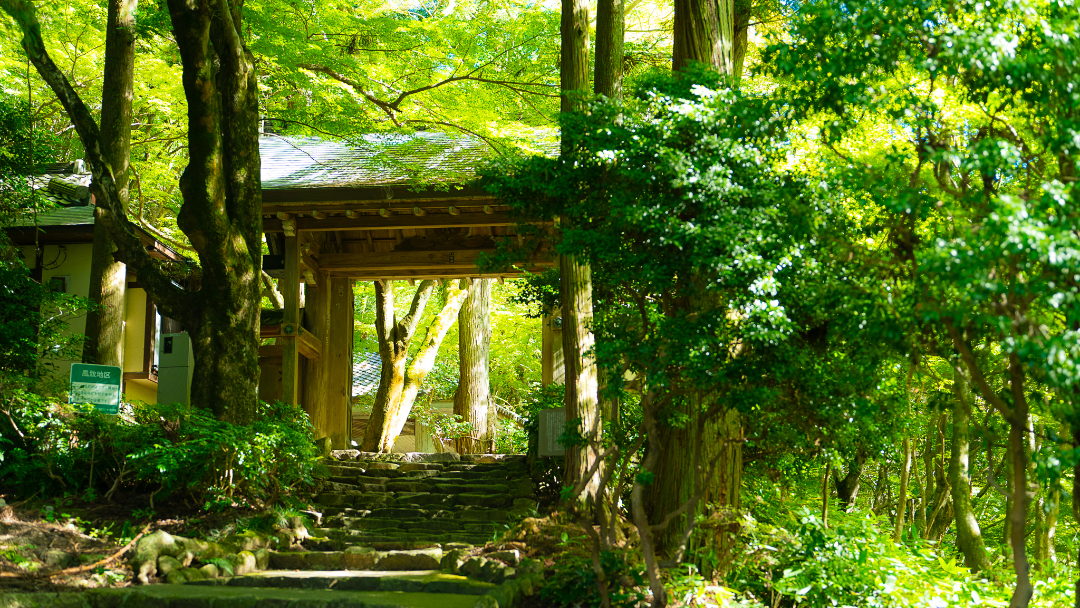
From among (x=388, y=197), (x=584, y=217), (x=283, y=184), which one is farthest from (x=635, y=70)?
(x=584, y=217)

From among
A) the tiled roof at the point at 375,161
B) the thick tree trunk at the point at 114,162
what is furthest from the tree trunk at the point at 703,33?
the thick tree trunk at the point at 114,162

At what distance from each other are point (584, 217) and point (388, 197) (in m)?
6.27

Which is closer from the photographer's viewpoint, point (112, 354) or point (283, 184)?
point (112, 354)

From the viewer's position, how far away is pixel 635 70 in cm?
1215

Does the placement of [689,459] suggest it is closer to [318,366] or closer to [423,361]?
[318,366]

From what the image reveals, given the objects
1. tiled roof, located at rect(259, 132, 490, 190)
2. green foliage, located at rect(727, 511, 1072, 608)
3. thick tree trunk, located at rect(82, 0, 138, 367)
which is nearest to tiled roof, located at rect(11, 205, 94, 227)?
tiled roof, located at rect(259, 132, 490, 190)

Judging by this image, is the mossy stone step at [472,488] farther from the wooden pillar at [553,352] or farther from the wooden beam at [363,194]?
the wooden beam at [363,194]

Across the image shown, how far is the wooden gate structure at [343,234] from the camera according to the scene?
447 inches

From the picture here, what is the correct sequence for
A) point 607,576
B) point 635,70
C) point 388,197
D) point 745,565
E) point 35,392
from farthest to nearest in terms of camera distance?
point 635,70 < point 388,197 < point 35,392 < point 745,565 < point 607,576

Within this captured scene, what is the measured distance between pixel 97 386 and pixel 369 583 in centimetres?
347

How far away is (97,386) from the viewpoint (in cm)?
777

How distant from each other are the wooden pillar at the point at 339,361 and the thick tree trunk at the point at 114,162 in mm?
3869

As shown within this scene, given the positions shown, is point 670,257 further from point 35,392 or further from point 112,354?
point 112,354

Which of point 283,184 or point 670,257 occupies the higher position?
point 283,184
